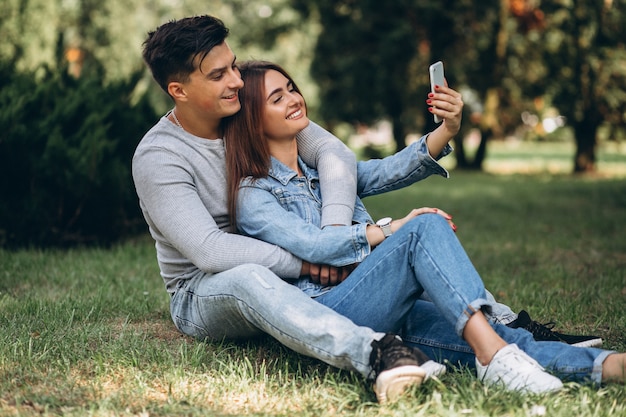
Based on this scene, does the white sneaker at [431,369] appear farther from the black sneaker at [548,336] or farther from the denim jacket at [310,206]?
the black sneaker at [548,336]

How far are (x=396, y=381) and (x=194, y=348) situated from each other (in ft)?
3.68

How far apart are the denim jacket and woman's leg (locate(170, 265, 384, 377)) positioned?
219mm

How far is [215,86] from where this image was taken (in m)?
3.22

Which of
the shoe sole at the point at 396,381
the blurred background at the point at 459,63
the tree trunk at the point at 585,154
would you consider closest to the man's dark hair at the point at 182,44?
the shoe sole at the point at 396,381

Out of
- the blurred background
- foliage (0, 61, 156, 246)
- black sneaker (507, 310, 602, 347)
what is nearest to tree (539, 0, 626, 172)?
the blurred background

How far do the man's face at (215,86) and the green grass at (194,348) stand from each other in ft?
3.49

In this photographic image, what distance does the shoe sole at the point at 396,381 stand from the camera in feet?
8.24

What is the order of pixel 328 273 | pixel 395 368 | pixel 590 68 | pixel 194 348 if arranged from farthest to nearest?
pixel 590 68 → pixel 194 348 → pixel 328 273 → pixel 395 368

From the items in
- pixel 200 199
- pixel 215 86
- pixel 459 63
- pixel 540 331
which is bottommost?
pixel 540 331

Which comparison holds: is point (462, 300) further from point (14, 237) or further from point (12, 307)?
point (14, 237)

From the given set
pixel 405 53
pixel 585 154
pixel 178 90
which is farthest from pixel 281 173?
pixel 405 53

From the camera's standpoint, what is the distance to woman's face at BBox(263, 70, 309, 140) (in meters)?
3.30

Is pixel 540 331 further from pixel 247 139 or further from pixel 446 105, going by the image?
pixel 247 139

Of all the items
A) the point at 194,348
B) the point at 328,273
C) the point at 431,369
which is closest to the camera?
the point at 431,369
